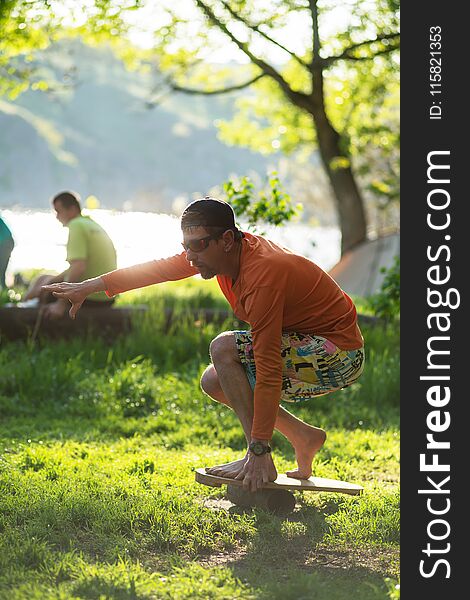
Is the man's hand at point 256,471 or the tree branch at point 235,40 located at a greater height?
the tree branch at point 235,40

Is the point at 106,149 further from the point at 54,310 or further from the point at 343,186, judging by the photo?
the point at 54,310

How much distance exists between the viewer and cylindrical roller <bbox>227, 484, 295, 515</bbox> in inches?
192

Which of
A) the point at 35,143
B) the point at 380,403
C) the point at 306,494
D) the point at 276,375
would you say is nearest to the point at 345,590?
the point at 276,375

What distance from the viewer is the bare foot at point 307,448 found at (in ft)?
16.6

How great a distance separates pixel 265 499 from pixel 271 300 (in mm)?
1101

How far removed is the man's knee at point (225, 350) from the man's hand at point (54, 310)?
4321 millimetres

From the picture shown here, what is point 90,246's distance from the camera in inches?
344

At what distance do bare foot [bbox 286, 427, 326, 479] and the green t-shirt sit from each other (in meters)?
4.02

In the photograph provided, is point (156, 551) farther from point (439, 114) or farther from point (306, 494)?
point (439, 114)

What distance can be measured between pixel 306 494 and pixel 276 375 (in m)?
1.18

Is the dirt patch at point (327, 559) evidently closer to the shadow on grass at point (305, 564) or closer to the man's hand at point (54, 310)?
the shadow on grass at point (305, 564)

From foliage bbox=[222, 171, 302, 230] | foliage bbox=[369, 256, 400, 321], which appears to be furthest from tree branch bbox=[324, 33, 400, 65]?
foliage bbox=[222, 171, 302, 230]

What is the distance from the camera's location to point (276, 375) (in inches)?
172

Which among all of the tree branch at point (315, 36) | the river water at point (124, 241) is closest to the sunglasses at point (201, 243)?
the tree branch at point (315, 36)
